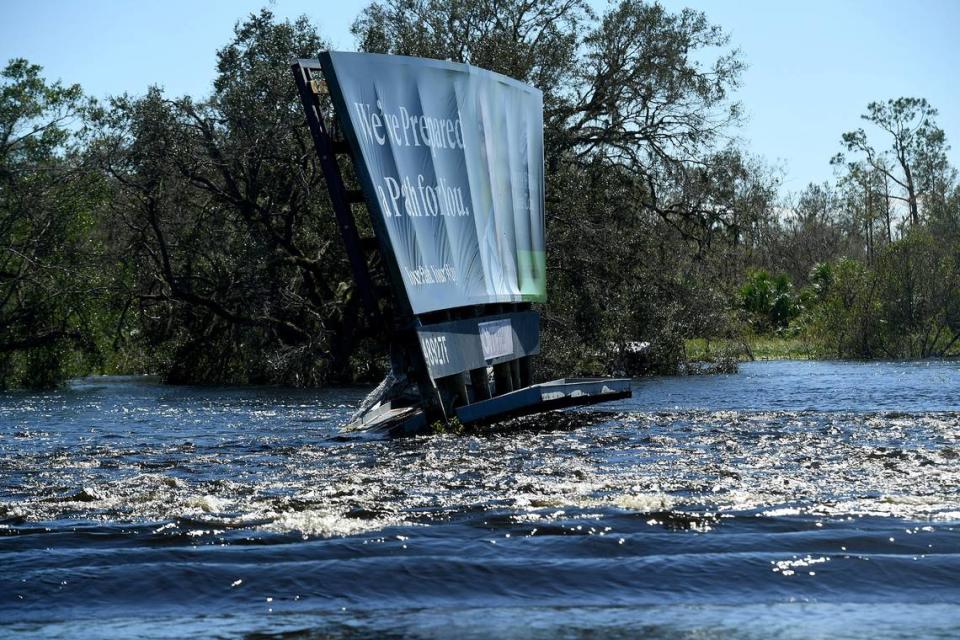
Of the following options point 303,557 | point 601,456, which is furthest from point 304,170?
point 303,557

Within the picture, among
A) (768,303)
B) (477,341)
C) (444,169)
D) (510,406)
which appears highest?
(444,169)

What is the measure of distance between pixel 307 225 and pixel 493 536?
78.2ft

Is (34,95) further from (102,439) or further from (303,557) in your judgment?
(303,557)

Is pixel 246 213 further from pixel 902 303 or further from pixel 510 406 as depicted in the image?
pixel 902 303

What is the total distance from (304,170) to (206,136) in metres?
2.72

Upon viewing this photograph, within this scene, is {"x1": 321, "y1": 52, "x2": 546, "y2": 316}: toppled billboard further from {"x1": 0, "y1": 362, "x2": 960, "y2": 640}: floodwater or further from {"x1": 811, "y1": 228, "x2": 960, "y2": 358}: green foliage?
{"x1": 811, "y1": 228, "x2": 960, "y2": 358}: green foliage

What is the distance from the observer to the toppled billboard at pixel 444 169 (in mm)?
14539

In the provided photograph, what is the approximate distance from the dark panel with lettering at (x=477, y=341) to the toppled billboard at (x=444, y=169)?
30 cm

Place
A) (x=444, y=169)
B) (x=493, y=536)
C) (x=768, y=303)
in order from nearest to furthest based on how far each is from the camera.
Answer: (x=493, y=536) < (x=444, y=169) < (x=768, y=303)

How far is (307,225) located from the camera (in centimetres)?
3125

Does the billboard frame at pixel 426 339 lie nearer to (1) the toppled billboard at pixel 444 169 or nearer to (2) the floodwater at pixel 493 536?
(1) the toppled billboard at pixel 444 169

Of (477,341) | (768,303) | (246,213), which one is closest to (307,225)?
(246,213)

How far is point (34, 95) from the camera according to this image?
104 feet

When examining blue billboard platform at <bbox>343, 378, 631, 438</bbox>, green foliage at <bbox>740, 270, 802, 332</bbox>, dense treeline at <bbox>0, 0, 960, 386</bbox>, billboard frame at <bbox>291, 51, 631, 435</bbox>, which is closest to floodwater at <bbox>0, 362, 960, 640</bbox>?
blue billboard platform at <bbox>343, 378, 631, 438</bbox>
